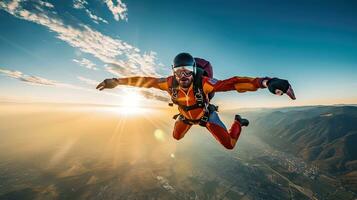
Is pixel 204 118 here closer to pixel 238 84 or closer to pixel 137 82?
pixel 137 82

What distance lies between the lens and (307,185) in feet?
522

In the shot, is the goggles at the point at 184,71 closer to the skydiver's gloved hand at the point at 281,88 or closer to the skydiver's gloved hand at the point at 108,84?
the skydiver's gloved hand at the point at 108,84

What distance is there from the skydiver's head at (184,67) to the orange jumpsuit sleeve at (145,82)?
3.77 feet

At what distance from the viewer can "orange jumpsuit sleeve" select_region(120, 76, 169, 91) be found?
25.0ft

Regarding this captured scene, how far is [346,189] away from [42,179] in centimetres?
24945

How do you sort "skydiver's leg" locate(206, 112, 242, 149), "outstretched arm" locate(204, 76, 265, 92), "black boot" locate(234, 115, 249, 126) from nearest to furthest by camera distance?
"outstretched arm" locate(204, 76, 265, 92)
"skydiver's leg" locate(206, 112, 242, 149)
"black boot" locate(234, 115, 249, 126)

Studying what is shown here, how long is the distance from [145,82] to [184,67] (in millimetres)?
2059

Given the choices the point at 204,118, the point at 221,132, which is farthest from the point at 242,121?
the point at 204,118

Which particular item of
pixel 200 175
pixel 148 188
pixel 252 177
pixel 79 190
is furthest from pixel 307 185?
pixel 79 190

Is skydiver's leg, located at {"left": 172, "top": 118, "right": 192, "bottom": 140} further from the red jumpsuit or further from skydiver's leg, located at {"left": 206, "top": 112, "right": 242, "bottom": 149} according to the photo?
skydiver's leg, located at {"left": 206, "top": 112, "right": 242, "bottom": 149}

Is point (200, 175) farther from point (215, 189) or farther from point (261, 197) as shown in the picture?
point (261, 197)

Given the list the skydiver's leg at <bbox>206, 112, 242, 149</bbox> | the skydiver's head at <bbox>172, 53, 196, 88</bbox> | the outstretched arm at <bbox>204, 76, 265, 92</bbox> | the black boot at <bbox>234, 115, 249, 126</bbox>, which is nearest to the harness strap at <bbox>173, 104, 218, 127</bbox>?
the skydiver's leg at <bbox>206, 112, 242, 149</bbox>

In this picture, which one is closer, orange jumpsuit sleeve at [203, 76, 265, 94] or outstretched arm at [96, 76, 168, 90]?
orange jumpsuit sleeve at [203, 76, 265, 94]

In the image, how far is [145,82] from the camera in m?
7.77
